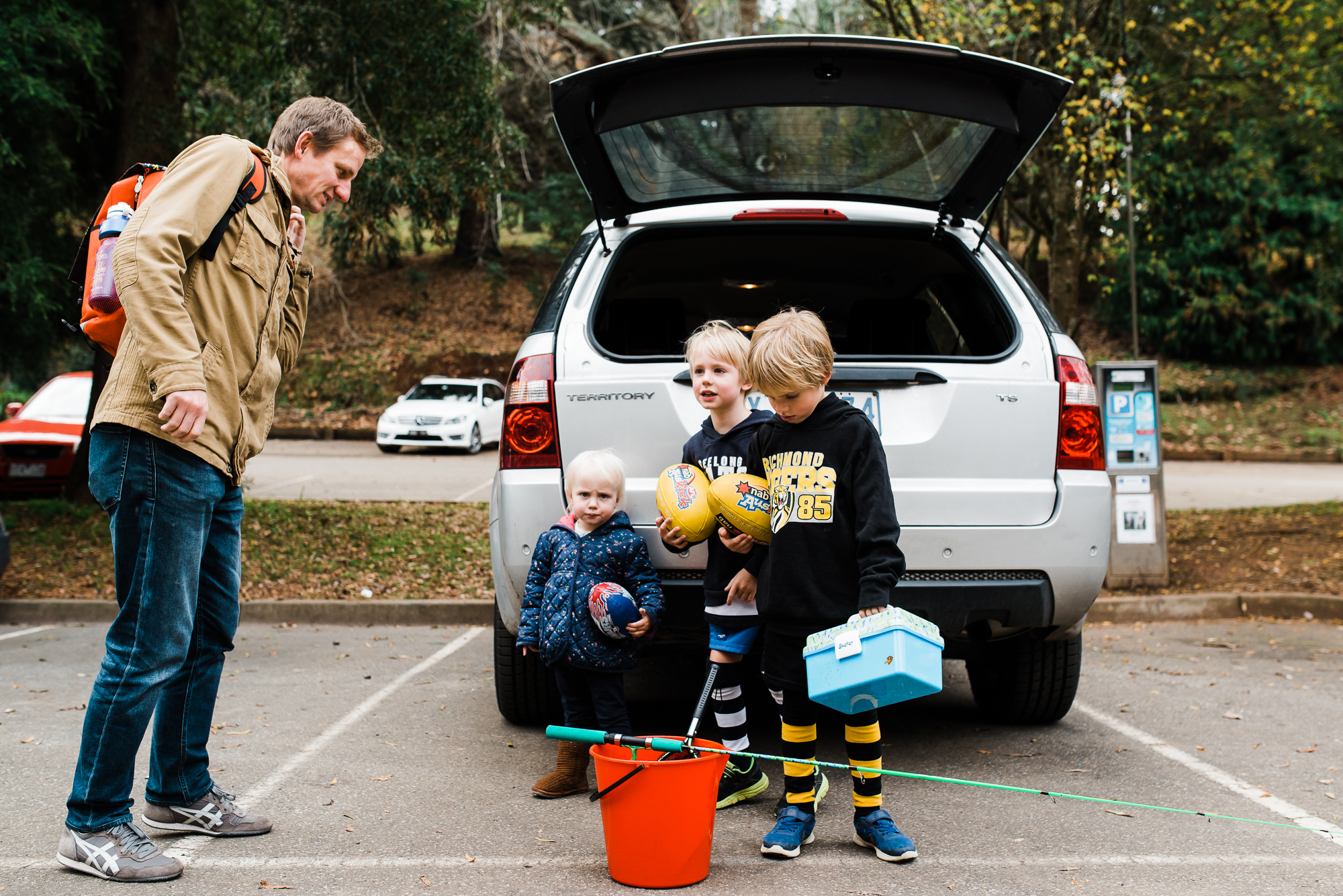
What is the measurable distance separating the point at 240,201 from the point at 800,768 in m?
2.17

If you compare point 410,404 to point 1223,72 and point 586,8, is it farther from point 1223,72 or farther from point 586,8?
point 1223,72

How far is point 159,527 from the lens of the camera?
2689mm

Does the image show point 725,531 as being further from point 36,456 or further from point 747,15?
point 747,15

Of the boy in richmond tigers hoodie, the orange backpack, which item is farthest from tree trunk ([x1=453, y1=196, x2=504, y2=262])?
the boy in richmond tigers hoodie

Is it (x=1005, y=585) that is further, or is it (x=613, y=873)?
(x=1005, y=585)

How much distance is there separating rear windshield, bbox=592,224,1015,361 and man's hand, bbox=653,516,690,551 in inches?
23.6

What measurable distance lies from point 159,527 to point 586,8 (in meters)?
23.1

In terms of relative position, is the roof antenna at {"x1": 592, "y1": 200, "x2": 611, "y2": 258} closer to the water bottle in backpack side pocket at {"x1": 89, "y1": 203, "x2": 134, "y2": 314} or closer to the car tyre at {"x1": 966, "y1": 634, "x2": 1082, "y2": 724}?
the water bottle in backpack side pocket at {"x1": 89, "y1": 203, "x2": 134, "y2": 314}

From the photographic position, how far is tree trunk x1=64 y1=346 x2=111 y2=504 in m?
8.23

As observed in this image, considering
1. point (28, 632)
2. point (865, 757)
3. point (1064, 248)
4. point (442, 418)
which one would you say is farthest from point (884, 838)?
point (442, 418)

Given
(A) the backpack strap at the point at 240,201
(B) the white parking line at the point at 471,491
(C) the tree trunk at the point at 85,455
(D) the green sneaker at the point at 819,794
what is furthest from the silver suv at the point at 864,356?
(B) the white parking line at the point at 471,491

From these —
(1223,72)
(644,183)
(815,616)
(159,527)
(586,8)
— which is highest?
(586,8)

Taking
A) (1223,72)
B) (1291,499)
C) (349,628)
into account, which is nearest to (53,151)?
(349,628)

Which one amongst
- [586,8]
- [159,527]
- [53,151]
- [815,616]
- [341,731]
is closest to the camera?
[159,527]
